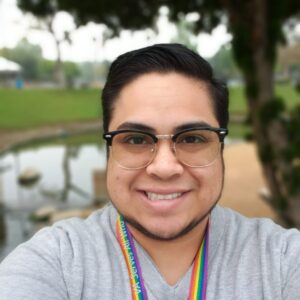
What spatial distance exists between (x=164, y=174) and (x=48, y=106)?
28.2 m

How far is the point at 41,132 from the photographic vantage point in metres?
23.2

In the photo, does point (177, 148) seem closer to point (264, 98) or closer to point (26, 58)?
point (264, 98)

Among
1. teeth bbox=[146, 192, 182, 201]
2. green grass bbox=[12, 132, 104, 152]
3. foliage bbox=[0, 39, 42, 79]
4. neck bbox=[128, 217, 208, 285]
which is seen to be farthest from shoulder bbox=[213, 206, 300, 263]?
foliage bbox=[0, 39, 42, 79]

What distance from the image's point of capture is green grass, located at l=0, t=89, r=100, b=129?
25078 mm

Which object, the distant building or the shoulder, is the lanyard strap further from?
the distant building

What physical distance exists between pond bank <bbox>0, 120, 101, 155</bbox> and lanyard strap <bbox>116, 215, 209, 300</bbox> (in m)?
18.8

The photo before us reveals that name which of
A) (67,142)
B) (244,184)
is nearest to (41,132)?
(67,142)

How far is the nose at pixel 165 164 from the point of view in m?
1.16

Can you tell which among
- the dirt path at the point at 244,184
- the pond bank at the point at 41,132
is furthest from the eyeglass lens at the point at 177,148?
the pond bank at the point at 41,132

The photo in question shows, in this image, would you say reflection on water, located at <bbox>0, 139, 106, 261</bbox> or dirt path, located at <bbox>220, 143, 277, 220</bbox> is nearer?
reflection on water, located at <bbox>0, 139, 106, 261</bbox>

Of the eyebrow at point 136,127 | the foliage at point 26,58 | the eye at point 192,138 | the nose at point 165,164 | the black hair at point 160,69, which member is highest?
the foliage at point 26,58

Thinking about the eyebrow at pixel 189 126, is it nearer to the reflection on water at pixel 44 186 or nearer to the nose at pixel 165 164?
the nose at pixel 165 164

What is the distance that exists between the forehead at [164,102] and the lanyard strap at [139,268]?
0.36m

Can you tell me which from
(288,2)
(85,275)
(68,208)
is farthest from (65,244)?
(68,208)
